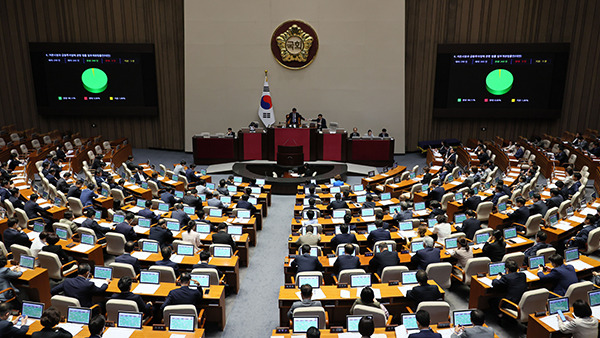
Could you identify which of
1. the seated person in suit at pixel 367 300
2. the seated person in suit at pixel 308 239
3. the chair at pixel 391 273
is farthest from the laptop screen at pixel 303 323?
the seated person in suit at pixel 308 239

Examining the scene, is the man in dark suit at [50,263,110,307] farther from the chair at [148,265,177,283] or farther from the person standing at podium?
the person standing at podium

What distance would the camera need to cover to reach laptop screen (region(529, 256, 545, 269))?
768 cm

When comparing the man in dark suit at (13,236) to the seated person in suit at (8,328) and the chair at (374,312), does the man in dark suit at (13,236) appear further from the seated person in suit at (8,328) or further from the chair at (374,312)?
the chair at (374,312)

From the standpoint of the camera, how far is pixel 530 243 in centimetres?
893

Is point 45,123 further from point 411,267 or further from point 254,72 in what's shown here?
point 411,267

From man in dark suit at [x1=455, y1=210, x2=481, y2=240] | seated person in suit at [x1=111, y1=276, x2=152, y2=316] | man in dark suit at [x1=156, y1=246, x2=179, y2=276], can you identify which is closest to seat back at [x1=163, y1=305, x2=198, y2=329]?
seated person in suit at [x1=111, y1=276, x2=152, y2=316]

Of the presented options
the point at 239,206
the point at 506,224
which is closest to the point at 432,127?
the point at 506,224

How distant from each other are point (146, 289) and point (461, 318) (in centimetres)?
467

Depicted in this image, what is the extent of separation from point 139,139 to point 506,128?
59.8 ft

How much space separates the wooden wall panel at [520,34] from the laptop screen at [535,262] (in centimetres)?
1471

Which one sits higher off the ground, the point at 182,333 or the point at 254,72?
the point at 254,72

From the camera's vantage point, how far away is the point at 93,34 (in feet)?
70.4

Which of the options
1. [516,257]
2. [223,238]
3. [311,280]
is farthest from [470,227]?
[223,238]

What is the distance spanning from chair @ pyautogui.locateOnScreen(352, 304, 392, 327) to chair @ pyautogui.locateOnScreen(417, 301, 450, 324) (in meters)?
0.53
